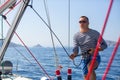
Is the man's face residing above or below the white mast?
below

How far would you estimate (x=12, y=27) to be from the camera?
5711 mm

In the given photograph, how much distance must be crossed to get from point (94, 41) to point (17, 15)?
185 centimetres

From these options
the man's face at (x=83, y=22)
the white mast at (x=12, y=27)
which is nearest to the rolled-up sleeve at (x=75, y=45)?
the man's face at (x=83, y=22)

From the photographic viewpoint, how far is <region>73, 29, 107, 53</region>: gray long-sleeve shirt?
6.98 metres

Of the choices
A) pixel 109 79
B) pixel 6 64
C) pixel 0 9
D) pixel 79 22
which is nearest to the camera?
pixel 0 9

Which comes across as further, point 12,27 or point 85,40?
point 85,40

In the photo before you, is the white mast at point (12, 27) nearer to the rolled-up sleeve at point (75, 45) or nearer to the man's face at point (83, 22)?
the man's face at point (83, 22)

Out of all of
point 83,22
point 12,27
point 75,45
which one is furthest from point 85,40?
point 12,27

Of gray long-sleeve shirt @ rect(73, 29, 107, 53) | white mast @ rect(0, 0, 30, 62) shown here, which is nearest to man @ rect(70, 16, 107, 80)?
gray long-sleeve shirt @ rect(73, 29, 107, 53)

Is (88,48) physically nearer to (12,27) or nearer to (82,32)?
(82,32)

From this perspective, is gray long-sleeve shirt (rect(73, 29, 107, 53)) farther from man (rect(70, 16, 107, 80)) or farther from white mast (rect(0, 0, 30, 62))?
white mast (rect(0, 0, 30, 62))

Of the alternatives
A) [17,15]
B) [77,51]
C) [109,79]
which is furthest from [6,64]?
[109,79]

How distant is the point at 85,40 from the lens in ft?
23.1

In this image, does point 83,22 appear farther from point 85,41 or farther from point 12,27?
point 12,27
